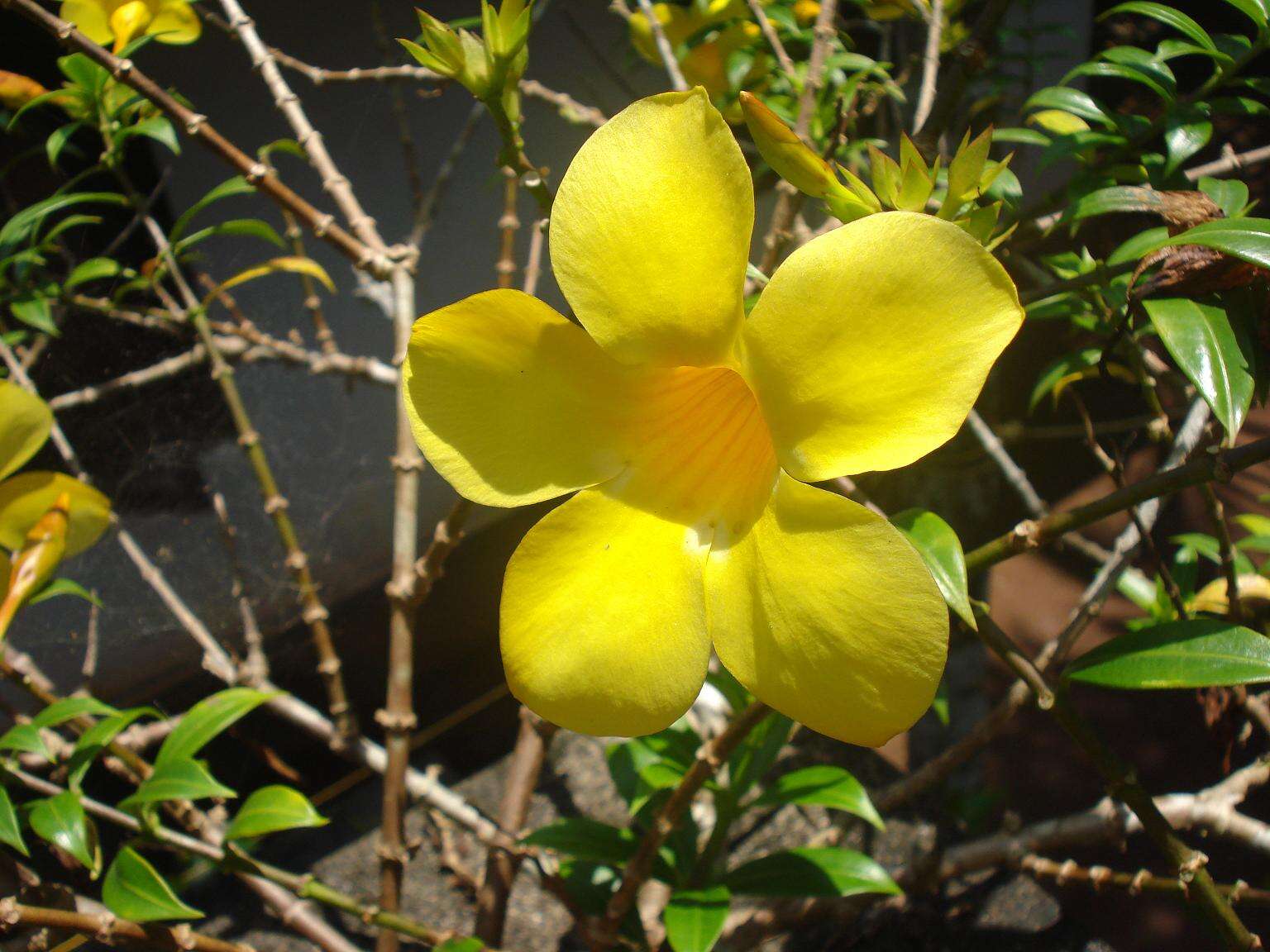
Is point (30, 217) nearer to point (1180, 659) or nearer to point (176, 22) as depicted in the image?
point (176, 22)

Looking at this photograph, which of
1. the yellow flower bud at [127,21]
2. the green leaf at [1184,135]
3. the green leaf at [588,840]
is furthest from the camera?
the green leaf at [588,840]

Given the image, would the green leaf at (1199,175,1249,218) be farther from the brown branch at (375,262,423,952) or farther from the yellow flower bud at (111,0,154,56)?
the yellow flower bud at (111,0,154,56)

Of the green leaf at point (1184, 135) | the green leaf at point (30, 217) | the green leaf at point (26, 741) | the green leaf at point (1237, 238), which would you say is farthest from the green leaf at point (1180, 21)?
the green leaf at point (26, 741)

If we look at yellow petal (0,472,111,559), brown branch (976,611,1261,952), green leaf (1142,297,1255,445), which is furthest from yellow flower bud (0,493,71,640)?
green leaf (1142,297,1255,445)

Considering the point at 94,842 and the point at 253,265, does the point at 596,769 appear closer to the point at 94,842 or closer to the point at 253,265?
the point at 94,842

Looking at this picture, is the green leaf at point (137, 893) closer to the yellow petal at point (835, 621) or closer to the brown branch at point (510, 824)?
the brown branch at point (510, 824)

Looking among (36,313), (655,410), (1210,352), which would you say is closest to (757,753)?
(655,410)
